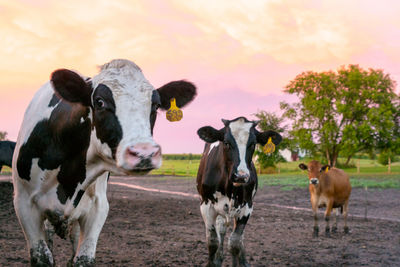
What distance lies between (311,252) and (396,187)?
1849cm

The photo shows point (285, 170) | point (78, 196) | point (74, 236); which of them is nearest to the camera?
point (78, 196)

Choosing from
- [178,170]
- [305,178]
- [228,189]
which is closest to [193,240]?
[228,189]

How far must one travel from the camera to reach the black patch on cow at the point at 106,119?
11.1 feet

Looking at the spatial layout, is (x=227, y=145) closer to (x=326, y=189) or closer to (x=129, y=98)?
(x=129, y=98)

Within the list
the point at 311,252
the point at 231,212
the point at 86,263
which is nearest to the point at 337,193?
the point at 311,252

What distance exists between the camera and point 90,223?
14.5ft

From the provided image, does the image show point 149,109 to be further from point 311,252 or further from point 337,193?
point 337,193

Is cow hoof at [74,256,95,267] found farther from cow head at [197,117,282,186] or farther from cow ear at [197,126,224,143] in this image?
cow ear at [197,126,224,143]

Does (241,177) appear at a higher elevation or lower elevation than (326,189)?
higher

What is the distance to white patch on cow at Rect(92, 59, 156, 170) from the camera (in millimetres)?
3207

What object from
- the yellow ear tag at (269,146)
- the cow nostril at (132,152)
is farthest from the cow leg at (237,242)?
the cow nostril at (132,152)

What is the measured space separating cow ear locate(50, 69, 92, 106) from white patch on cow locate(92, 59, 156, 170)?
11cm

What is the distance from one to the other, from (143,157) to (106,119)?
61cm

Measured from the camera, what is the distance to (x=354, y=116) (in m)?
43.9
